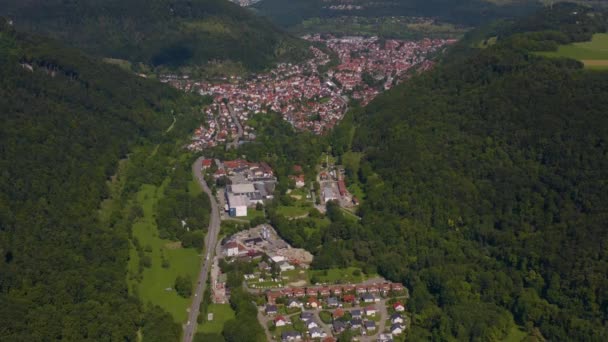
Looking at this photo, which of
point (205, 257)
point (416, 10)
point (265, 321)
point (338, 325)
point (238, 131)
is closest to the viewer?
point (338, 325)

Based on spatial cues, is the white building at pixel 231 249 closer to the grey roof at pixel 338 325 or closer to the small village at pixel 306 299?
the small village at pixel 306 299

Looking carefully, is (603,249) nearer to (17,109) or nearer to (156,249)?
(156,249)

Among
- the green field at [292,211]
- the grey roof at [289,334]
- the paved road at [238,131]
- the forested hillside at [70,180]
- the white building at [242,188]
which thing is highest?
the forested hillside at [70,180]

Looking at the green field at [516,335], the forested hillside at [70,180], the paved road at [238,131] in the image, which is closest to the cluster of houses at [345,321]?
the green field at [516,335]

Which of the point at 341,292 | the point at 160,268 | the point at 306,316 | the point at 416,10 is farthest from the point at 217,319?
the point at 416,10

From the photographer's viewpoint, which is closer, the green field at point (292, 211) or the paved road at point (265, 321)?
the paved road at point (265, 321)

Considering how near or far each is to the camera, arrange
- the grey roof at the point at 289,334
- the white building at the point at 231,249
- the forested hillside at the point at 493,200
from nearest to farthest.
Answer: the grey roof at the point at 289,334
the forested hillside at the point at 493,200
the white building at the point at 231,249

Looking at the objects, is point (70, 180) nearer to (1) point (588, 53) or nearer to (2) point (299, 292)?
(2) point (299, 292)

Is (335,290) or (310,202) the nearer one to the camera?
(335,290)
